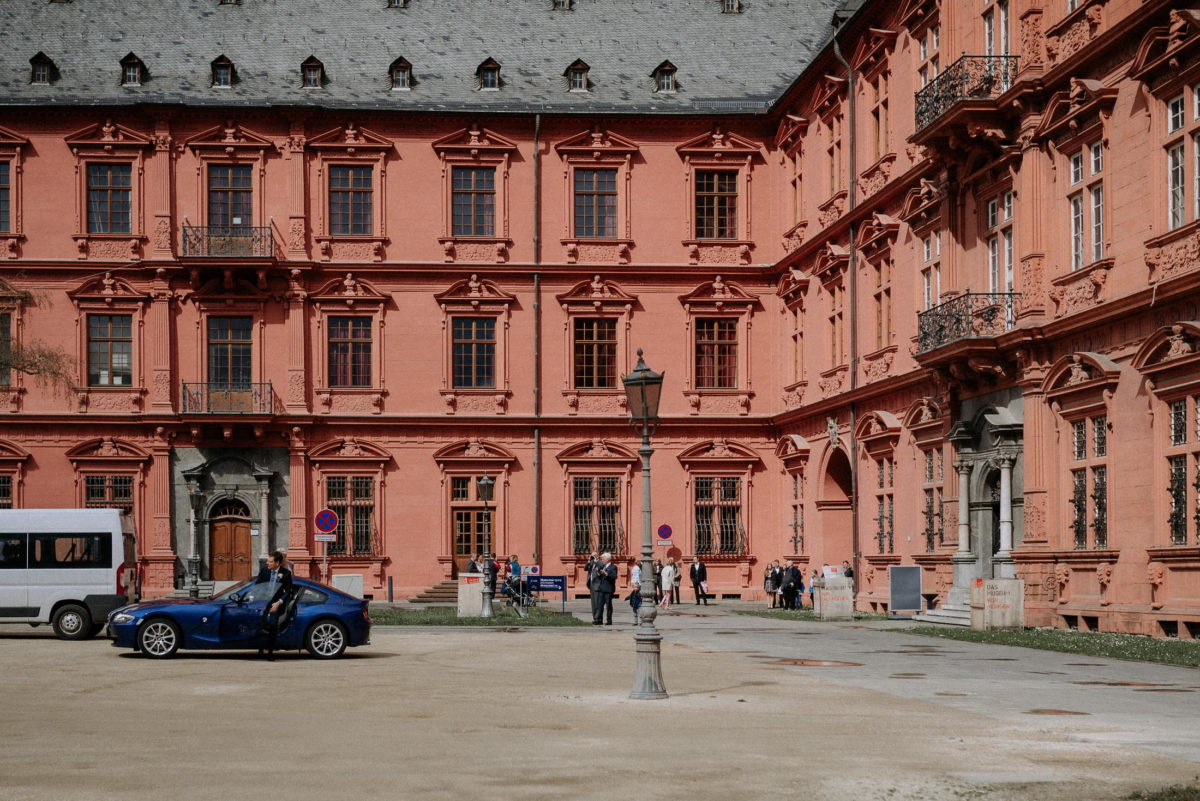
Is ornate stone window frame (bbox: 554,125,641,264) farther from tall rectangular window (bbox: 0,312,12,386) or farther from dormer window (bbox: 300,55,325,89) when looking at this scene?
tall rectangular window (bbox: 0,312,12,386)

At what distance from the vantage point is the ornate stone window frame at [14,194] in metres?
50.8

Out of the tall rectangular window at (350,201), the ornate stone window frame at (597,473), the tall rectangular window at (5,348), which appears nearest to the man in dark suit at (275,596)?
the tall rectangular window at (5,348)

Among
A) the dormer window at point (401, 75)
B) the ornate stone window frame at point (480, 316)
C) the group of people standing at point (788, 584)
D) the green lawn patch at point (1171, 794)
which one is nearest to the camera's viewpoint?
the green lawn patch at point (1171, 794)

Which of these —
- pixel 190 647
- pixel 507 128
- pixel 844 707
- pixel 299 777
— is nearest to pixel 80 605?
pixel 190 647

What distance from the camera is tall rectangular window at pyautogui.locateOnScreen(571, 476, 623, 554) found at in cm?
5250

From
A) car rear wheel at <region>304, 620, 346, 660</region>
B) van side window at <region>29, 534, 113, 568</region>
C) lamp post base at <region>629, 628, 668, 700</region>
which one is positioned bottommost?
car rear wheel at <region>304, 620, 346, 660</region>

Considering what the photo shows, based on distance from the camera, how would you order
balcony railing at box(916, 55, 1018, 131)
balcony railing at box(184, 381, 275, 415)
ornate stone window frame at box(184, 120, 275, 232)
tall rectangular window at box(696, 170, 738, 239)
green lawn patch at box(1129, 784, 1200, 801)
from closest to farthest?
green lawn patch at box(1129, 784, 1200, 801), balcony railing at box(916, 55, 1018, 131), balcony railing at box(184, 381, 275, 415), ornate stone window frame at box(184, 120, 275, 232), tall rectangular window at box(696, 170, 738, 239)

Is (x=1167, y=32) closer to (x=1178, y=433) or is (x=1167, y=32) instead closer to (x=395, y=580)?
(x=1178, y=433)

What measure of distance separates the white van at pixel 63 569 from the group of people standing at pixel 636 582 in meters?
9.64

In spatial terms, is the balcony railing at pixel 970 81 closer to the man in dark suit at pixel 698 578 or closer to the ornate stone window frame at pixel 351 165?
the man in dark suit at pixel 698 578

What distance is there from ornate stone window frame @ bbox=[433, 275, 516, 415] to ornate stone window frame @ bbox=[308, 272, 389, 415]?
183 centimetres

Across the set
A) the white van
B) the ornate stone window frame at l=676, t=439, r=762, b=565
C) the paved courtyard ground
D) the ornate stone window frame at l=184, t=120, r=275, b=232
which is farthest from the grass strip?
the ornate stone window frame at l=184, t=120, r=275, b=232

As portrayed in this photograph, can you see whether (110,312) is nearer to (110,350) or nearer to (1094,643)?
(110,350)

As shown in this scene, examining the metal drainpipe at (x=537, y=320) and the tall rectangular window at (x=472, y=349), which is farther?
the tall rectangular window at (x=472, y=349)
